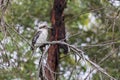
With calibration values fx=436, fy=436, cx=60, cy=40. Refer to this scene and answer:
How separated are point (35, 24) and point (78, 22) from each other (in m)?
1.02

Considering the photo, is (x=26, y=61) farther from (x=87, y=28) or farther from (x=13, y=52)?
(x=87, y=28)

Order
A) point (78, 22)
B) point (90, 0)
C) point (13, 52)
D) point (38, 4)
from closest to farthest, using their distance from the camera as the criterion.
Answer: point (13, 52)
point (90, 0)
point (38, 4)
point (78, 22)

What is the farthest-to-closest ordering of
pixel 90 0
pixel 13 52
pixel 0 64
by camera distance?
pixel 90 0
pixel 13 52
pixel 0 64

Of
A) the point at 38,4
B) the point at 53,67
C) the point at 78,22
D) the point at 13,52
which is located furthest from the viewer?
the point at 78,22

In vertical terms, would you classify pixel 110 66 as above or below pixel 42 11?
Result: below

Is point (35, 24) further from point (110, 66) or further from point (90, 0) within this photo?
point (110, 66)

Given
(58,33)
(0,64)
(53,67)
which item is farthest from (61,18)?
(0,64)

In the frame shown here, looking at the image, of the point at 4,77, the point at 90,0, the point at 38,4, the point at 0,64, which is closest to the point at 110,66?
the point at 90,0

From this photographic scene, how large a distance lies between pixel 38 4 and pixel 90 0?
145cm

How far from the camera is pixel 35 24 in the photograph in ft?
28.9

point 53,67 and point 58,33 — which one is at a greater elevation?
point 58,33

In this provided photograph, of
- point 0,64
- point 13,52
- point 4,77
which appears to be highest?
point 0,64

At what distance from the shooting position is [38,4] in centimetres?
835

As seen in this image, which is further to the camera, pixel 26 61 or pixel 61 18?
pixel 26 61
